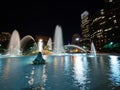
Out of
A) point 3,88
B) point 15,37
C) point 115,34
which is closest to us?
point 3,88

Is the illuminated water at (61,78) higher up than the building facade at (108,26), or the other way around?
the building facade at (108,26)

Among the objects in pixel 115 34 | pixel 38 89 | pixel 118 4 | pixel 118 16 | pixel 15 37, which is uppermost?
pixel 118 4

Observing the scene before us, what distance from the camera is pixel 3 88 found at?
10398 mm

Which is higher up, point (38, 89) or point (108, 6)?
point (108, 6)

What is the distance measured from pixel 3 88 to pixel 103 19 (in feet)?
459

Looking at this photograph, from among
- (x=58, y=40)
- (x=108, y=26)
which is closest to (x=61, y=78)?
(x=58, y=40)

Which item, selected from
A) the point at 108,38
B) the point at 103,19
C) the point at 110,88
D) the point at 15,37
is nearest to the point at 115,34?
the point at 108,38

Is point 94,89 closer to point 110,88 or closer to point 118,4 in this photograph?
point 110,88

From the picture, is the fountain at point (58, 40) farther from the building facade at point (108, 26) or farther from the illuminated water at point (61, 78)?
the illuminated water at point (61, 78)

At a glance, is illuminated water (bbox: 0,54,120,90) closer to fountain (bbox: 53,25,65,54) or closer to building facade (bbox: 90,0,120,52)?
fountain (bbox: 53,25,65,54)

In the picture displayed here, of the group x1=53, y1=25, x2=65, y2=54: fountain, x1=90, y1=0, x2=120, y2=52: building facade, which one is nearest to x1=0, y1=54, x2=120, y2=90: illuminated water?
x1=53, y1=25, x2=65, y2=54: fountain

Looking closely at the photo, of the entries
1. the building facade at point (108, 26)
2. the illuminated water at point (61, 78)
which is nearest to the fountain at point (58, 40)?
the building facade at point (108, 26)

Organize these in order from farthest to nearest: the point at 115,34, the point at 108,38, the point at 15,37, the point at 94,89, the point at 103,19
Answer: the point at 103,19, the point at 108,38, the point at 115,34, the point at 15,37, the point at 94,89

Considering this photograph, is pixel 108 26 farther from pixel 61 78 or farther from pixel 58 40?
pixel 61 78
